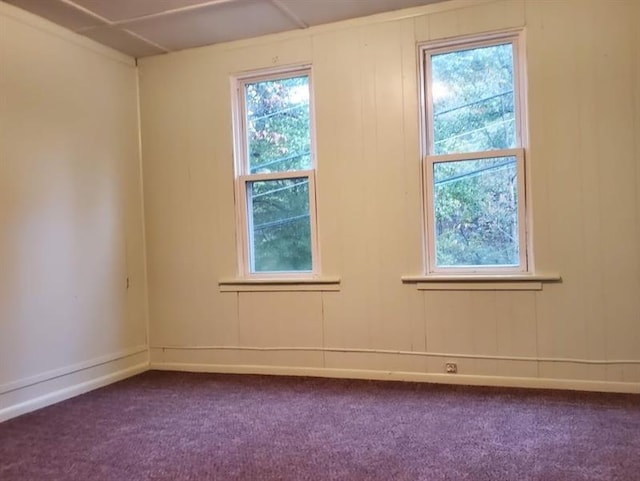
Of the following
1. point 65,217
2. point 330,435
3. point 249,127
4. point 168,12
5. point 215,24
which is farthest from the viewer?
point 249,127

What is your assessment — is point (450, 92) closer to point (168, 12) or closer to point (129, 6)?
point (168, 12)

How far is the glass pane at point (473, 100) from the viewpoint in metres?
3.54

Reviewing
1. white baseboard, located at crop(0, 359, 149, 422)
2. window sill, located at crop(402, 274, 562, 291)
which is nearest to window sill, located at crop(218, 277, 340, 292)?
window sill, located at crop(402, 274, 562, 291)

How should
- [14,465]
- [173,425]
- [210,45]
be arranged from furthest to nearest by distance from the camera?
[210,45]
[173,425]
[14,465]

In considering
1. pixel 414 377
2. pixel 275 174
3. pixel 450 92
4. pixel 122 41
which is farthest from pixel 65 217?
pixel 450 92

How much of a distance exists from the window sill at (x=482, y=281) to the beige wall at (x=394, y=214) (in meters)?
0.05

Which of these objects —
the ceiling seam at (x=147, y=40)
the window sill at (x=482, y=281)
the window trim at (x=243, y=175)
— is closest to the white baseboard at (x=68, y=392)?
the window trim at (x=243, y=175)

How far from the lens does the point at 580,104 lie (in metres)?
3.33

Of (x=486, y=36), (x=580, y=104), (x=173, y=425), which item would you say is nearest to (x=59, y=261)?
(x=173, y=425)

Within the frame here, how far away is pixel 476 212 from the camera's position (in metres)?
3.62

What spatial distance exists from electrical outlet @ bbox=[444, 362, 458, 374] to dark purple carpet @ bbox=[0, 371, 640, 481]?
5.4 inches

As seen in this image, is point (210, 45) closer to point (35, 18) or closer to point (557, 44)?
point (35, 18)

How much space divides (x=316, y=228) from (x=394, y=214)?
0.59 metres

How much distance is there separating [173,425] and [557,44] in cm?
321
